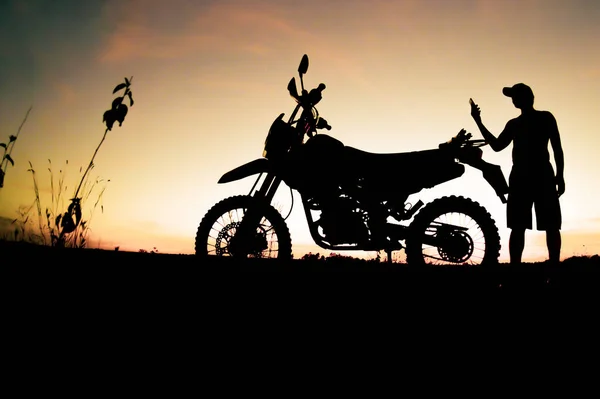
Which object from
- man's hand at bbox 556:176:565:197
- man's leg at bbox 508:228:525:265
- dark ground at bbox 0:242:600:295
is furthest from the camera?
man's leg at bbox 508:228:525:265

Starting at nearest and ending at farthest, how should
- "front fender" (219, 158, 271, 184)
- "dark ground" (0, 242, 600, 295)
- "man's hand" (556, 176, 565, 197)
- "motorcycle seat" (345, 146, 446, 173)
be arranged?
"dark ground" (0, 242, 600, 295) < "man's hand" (556, 176, 565, 197) < "motorcycle seat" (345, 146, 446, 173) < "front fender" (219, 158, 271, 184)

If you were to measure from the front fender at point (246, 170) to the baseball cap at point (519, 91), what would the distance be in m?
2.80

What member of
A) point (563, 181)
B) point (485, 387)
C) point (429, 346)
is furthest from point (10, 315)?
point (563, 181)

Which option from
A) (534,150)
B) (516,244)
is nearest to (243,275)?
(516,244)

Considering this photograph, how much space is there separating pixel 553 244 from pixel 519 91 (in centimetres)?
168

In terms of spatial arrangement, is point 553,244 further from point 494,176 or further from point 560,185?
point 494,176

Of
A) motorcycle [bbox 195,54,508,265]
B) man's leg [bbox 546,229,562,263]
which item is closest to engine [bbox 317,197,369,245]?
motorcycle [bbox 195,54,508,265]

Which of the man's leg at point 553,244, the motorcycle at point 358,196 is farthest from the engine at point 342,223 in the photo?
the man's leg at point 553,244

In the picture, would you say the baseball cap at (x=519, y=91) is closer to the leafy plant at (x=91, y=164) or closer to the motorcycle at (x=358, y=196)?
the motorcycle at (x=358, y=196)

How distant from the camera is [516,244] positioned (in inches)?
208

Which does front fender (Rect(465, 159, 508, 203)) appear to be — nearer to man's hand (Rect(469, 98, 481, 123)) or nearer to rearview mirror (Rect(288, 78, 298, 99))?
man's hand (Rect(469, 98, 481, 123))

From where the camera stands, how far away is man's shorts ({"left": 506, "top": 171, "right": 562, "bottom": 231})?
5.11 m

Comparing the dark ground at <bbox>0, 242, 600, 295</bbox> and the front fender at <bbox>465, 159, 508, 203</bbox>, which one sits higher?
the front fender at <bbox>465, 159, 508, 203</bbox>

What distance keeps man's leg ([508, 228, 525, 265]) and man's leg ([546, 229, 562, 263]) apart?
0.26 m
